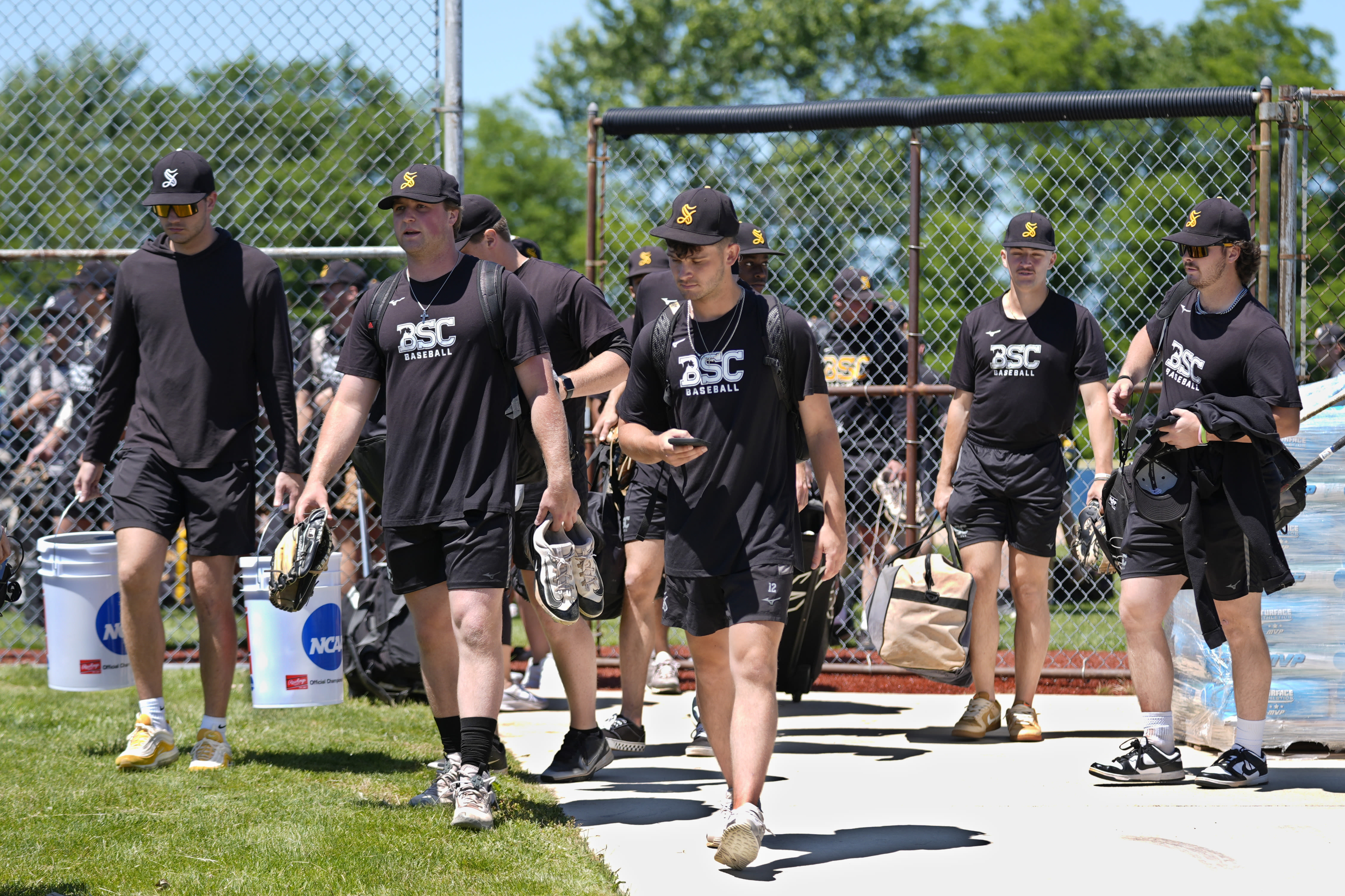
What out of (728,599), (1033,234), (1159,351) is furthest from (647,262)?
(728,599)

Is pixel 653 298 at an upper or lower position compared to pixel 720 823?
upper

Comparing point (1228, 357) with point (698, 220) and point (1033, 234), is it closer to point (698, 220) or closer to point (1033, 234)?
point (1033, 234)

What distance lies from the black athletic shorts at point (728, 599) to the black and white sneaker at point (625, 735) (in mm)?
1697

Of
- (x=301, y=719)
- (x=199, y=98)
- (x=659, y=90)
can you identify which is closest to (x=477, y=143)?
(x=659, y=90)

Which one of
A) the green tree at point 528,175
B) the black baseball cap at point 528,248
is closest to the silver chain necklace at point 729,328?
the black baseball cap at point 528,248

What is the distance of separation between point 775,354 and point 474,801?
1693mm

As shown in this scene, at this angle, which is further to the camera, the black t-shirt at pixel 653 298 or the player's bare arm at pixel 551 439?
the black t-shirt at pixel 653 298

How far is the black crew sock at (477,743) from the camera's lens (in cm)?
440

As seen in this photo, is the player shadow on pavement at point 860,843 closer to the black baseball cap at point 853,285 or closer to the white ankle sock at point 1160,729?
the white ankle sock at point 1160,729

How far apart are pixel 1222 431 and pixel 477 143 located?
4231 cm

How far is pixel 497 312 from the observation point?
14.9 feet

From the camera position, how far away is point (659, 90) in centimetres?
3522

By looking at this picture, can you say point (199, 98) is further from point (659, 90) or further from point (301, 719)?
point (659, 90)

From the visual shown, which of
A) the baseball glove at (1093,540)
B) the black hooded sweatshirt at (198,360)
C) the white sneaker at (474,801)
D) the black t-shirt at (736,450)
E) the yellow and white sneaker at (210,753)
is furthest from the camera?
the baseball glove at (1093,540)
